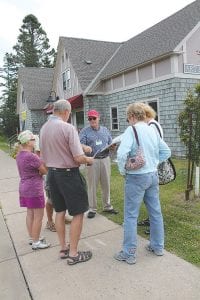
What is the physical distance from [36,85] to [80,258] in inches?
1063

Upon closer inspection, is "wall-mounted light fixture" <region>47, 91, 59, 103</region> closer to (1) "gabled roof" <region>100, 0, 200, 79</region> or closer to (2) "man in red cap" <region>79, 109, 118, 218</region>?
(1) "gabled roof" <region>100, 0, 200, 79</region>

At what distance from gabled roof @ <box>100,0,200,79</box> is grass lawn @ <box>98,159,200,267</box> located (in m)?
7.29

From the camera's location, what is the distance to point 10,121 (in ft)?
128

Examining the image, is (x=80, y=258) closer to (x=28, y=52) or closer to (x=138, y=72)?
(x=138, y=72)

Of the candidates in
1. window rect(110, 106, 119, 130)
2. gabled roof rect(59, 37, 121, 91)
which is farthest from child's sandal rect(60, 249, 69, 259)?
gabled roof rect(59, 37, 121, 91)

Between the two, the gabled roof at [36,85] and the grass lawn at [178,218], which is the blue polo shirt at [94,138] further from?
the gabled roof at [36,85]

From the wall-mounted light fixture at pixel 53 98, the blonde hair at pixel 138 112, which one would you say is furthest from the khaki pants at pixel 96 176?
the wall-mounted light fixture at pixel 53 98

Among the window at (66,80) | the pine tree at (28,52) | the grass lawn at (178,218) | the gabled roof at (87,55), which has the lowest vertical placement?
the grass lawn at (178,218)

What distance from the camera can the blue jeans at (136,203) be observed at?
3543 millimetres

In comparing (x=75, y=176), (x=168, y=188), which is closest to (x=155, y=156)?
(x=75, y=176)

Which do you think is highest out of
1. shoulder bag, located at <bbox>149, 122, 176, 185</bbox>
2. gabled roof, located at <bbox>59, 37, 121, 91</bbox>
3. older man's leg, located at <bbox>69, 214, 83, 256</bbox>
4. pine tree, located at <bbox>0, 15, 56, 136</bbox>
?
pine tree, located at <bbox>0, 15, 56, 136</bbox>

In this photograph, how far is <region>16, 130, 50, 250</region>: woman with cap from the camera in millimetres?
3971

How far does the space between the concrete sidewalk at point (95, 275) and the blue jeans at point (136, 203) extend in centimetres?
26

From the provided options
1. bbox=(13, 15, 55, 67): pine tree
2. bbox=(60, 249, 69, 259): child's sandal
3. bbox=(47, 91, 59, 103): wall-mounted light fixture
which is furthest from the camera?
bbox=(13, 15, 55, 67): pine tree
